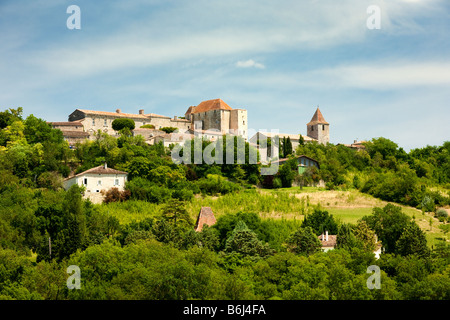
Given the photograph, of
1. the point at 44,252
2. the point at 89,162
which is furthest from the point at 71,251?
the point at 89,162

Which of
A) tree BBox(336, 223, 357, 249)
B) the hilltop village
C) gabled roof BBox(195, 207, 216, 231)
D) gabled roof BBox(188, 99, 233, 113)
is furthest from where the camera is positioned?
gabled roof BBox(188, 99, 233, 113)

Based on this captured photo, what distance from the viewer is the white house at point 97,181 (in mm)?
40000

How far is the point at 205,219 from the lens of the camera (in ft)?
111

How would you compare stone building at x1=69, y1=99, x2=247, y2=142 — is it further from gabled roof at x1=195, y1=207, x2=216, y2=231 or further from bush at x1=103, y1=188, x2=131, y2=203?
gabled roof at x1=195, y1=207, x2=216, y2=231

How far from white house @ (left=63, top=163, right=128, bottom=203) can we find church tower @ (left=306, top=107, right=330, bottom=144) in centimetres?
4000

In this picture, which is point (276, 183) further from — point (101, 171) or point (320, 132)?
point (320, 132)

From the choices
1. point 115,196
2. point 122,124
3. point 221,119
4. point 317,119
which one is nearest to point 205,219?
point 115,196

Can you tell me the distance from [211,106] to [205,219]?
3690 cm

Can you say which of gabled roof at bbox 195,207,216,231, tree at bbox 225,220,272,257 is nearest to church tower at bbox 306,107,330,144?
gabled roof at bbox 195,207,216,231

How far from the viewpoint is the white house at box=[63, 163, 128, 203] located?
131 feet

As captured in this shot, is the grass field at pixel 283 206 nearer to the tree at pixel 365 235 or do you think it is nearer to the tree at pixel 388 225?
the tree at pixel 388 225
